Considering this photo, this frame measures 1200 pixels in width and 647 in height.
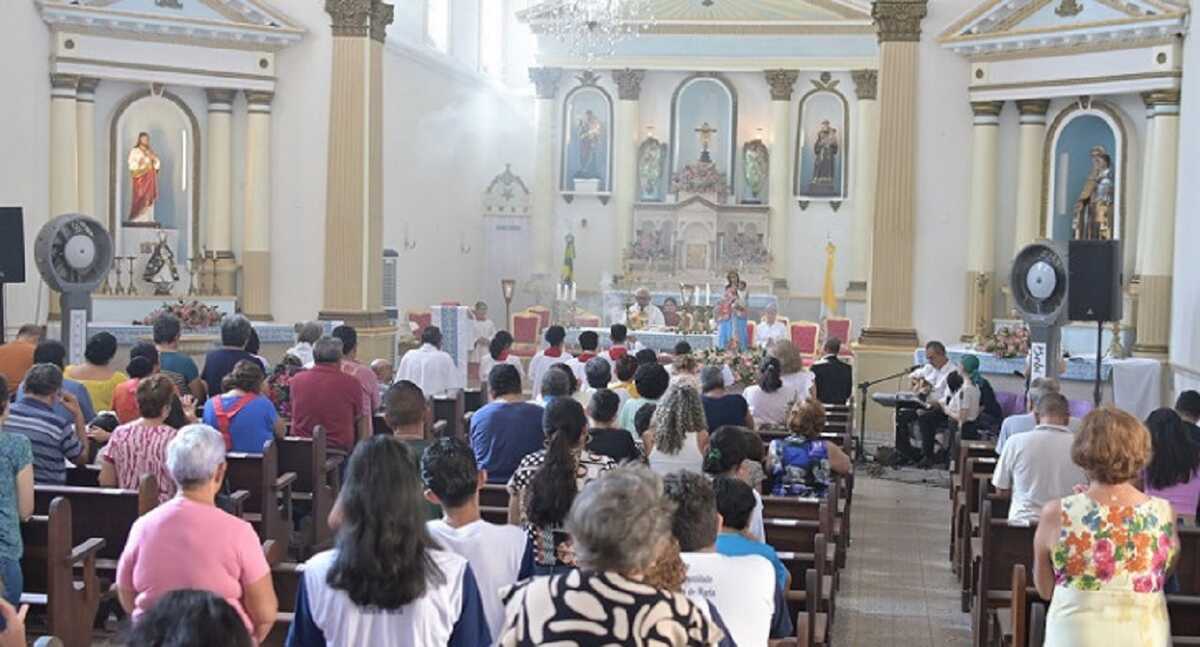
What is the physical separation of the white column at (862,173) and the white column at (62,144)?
1436cm

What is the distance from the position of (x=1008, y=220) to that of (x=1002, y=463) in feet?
36.9

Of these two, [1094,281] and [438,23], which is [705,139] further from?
[1094,281]

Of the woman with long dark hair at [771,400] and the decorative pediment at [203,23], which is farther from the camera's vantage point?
the decorative pediment at [203,23]

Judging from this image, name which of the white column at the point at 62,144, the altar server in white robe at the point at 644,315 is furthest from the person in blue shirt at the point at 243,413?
the altar server in white robe at the point at 644,315

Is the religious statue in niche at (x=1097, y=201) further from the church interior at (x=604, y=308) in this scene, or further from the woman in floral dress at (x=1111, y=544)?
the woman in floral dress at (x=1111, y=544)

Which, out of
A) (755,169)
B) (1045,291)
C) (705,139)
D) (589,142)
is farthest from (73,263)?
(755,169)

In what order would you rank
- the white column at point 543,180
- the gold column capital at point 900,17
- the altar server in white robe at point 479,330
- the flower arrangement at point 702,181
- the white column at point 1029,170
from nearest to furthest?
the gold column capital at point 900,17
the white column at point 1029,170
the altar server in white robe at point 479,330
the flower arrangement at point 702,181
the white column at point 543,180

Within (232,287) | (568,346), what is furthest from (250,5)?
(568,346)

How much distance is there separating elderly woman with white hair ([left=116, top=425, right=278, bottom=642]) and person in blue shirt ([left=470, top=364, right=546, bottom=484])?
135 inches

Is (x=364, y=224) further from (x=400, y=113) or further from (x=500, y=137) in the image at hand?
(x=500, y=137)

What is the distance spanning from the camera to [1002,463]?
8.80m

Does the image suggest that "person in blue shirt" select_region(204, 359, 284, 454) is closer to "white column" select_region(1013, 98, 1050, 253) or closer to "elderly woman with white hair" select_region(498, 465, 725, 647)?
"elderly woman with white hair" select_region(498, 465, 725, 647)

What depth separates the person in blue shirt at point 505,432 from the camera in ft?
27.6

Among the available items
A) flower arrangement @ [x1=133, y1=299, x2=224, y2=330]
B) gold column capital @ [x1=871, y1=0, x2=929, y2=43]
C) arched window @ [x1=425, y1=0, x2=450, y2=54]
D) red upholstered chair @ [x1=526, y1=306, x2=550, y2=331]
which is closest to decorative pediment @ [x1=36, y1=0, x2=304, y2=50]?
flower arrangement @ [x1=133, y1=299, x2=224, y2=330]
